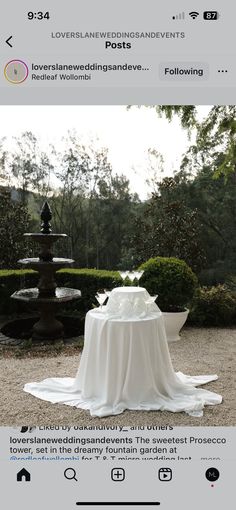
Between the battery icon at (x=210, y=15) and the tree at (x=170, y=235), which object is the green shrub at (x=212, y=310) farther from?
the battery icon at (x=210, y=15)

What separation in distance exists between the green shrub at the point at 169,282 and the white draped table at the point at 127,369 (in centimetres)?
265

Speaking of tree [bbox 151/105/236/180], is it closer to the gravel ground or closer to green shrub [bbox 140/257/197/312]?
green shrub [bbox 140/257/197/312]

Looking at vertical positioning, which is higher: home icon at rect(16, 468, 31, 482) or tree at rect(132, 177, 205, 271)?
tree at rect(132, 177, 205, 271)

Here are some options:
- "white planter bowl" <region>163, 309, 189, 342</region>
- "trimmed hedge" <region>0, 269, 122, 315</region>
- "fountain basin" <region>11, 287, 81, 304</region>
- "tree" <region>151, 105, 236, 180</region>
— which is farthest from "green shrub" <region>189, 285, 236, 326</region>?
"tree" <region>151, 105, 236, 180</region>

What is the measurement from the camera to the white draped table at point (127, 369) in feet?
12.0

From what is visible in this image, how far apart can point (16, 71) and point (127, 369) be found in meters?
2.58

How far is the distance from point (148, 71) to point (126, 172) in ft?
37.6

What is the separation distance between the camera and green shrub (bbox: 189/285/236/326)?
7656 millimetres

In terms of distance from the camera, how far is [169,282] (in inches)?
263

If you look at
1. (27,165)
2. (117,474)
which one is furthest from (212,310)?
(27,165)

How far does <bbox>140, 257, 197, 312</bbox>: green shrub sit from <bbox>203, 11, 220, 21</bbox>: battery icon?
16.0 feet

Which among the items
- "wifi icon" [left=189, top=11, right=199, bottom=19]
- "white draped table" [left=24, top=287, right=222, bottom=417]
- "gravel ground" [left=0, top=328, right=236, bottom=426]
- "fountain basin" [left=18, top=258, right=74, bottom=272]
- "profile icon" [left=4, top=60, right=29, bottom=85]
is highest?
"wifi icon" [left=189, top=11, right=199, bottom=19]

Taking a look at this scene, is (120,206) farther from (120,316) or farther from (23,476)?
(23,476)

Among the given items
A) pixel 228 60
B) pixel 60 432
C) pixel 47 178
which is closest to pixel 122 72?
pixel 228 60
